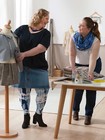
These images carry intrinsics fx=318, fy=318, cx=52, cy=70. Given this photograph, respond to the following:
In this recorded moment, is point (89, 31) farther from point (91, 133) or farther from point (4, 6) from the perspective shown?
point (4, 6)

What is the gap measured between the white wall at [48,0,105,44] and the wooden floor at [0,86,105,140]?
366 centimetres

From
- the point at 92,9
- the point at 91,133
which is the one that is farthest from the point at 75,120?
the point at 92,9

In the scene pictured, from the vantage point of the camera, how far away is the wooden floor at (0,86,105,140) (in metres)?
3.08

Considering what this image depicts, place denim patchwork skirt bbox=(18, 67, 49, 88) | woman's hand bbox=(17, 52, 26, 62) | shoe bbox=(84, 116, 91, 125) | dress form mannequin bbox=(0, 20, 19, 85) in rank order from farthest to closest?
shoe bbox=(84, 116, 91, 125) → denim patchwork skirt bbox=(18, 67, 49, 88) → woman's hand bbox=(17, 52, 26, 62) → dress form mannequin bbox=(0, 20, 19, 85)

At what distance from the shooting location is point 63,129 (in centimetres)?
335

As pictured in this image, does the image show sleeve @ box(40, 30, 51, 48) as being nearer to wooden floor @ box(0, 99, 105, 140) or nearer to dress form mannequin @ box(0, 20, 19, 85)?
dress form mannequin @ box(0, 20, 19, 85)

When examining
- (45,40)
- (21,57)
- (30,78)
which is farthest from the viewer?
(30,78)

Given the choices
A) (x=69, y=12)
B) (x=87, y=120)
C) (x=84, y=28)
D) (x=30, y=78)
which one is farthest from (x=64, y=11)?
(x=30, y=78)

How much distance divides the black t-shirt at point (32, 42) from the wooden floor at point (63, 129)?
0.66m

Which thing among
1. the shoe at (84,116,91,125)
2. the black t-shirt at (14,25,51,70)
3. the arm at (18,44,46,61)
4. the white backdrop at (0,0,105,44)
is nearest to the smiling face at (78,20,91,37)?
the black t-shirt at (14,25,51,70)

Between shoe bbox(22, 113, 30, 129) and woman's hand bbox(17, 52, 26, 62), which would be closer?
woman's hand bbox(17, 52, 26, 62)

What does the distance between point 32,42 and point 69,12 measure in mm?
4287

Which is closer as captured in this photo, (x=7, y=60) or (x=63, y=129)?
(x=7, y=60)

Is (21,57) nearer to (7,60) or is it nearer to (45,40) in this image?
(7,60)
